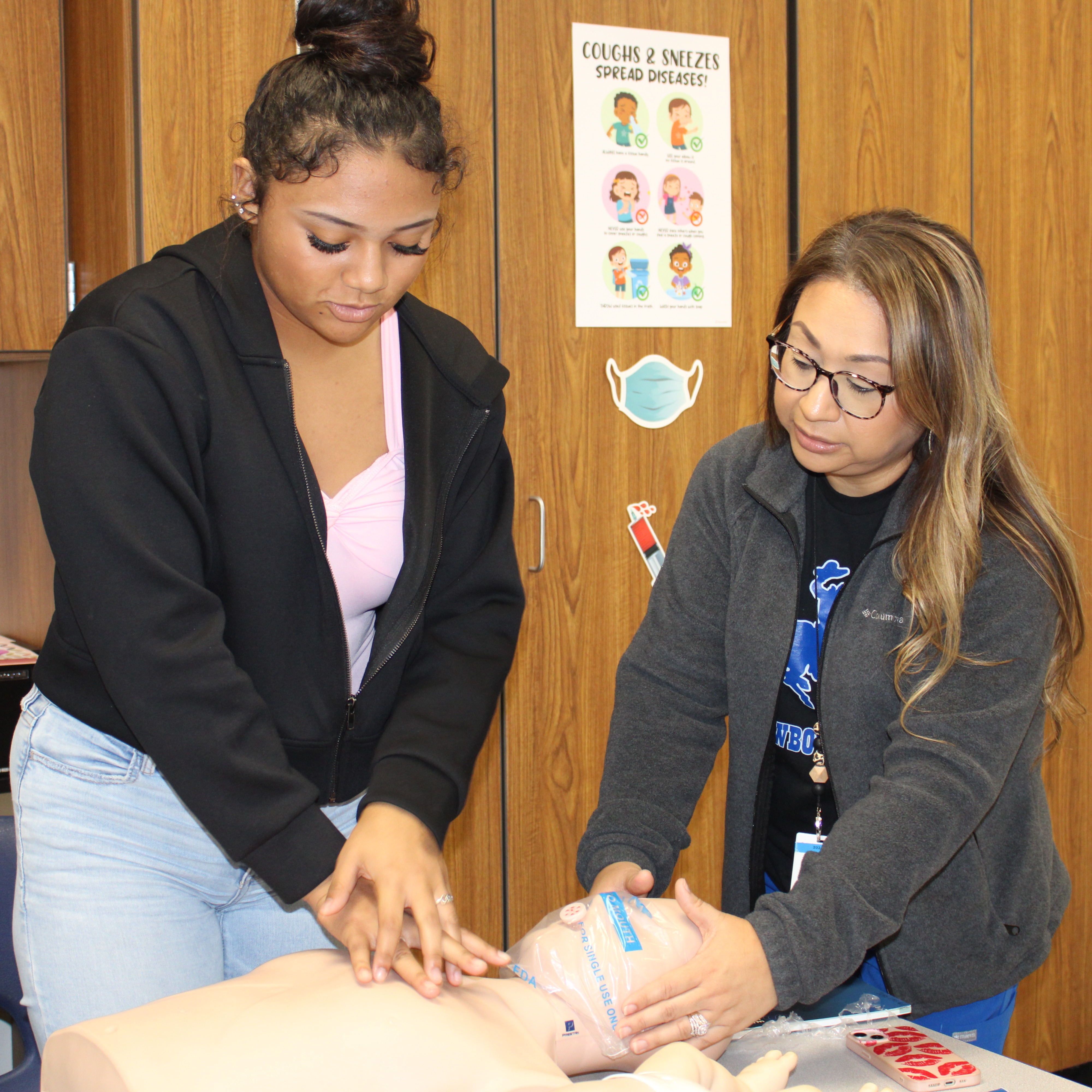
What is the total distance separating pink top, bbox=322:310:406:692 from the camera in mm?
1107

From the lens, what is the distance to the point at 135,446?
0.92 meters

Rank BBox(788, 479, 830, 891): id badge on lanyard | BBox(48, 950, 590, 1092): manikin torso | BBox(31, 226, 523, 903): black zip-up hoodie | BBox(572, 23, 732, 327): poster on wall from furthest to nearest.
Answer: BBox(572, 23, 732, 327): poster on wall < BBox(788, 479, 830, 891): id badge on lanyard < BBox(31, 226, 523, 903): black zip-up hoodie < BBox(48, 950, 590, 1092): manikin torso

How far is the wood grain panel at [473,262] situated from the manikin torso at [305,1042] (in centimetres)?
134

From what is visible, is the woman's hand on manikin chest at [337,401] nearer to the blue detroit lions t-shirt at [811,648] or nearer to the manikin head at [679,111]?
the blue detroit lions t-shirt at [811,648]

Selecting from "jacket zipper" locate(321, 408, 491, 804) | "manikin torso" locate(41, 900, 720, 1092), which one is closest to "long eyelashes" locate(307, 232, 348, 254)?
"jacket zipper" locate(321, 408, 491, 804)

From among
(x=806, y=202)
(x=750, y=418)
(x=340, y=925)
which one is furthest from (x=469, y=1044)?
(x=806, y=202)

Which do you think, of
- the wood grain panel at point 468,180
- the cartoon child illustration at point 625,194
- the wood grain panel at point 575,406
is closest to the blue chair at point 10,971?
the wood grain panel at point 575,406

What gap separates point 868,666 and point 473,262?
1258 mm

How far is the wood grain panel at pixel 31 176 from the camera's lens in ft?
6.32

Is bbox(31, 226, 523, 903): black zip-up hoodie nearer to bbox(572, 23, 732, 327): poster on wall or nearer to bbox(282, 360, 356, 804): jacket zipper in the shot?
bbox(282, 360, 356, 804): jacket zipper

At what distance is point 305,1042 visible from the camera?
729 millimetres

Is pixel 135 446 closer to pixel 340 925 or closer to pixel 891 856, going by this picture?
pixel 340 925

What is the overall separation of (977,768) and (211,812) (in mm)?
746

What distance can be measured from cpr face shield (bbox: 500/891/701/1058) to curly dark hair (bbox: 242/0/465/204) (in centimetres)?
71
